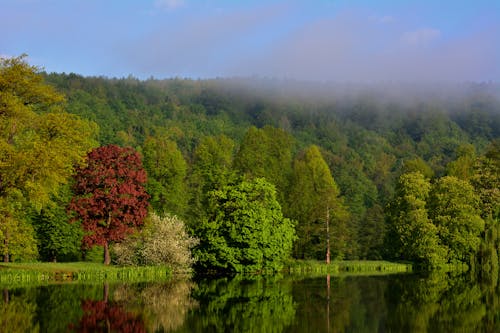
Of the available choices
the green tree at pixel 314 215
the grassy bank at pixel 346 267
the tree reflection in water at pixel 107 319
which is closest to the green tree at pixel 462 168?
the green tree at pixel 314 215

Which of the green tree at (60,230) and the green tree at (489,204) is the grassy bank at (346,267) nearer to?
the green tree at (489,204)

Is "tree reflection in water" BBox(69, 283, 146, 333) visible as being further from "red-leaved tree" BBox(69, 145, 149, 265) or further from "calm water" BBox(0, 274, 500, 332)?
"red-leaved tree" BBox(69, 145, 149, 265)

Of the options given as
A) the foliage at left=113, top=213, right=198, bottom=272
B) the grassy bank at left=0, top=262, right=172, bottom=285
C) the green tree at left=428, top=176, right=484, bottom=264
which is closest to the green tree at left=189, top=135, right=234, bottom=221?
the foliage at left=113, top=213, right=198, bottom=272

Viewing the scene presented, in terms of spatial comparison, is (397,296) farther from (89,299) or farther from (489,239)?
(489,239)

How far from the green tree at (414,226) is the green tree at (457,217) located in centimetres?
112

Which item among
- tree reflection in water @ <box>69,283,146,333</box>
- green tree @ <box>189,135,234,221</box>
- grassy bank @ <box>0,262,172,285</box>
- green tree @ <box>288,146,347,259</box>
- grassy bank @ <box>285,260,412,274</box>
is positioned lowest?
grassy bank @ <box>285,260,412,274</box>

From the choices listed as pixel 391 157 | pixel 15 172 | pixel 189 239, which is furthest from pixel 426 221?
pixel 391 157

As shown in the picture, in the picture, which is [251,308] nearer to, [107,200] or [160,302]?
[160,302]

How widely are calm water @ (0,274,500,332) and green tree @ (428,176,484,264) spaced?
23.2 meters

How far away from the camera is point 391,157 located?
176m

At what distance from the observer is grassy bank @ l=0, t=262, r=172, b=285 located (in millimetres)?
47156

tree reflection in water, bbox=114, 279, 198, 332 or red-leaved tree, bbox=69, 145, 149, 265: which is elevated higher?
red-leaved tree, bbox=69, 145, 149, 265

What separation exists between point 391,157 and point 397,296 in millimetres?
138656

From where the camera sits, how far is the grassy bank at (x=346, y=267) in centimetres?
6669
